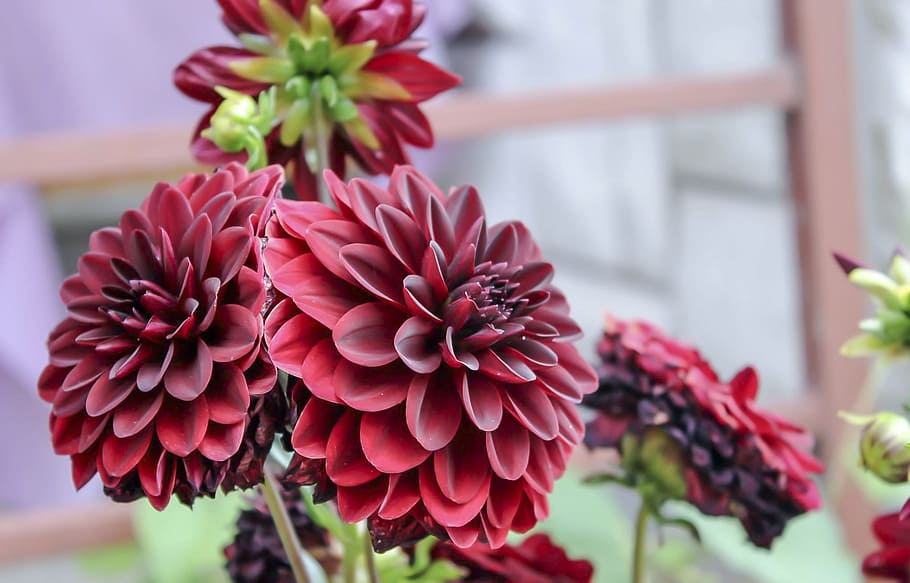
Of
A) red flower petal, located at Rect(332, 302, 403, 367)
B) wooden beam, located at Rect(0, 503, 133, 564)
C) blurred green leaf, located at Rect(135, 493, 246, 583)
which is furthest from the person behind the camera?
wooden beam, located at Rect(0, 503, 133, 564)

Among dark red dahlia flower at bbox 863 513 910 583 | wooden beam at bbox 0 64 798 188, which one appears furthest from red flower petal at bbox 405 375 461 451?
wooden beam at bbox 0 64 798 188

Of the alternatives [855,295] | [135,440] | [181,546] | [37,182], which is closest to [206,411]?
[135,440]

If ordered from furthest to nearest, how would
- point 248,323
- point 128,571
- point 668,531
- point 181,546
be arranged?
point 668,531 → point 128,571 → point 181,546 → point 248,323

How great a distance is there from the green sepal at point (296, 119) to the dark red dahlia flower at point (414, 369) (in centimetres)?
4

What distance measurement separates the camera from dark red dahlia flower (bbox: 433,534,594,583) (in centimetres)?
18

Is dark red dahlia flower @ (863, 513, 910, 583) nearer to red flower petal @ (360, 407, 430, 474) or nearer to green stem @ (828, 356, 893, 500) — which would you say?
red flower petal @ (360, 407, 430, 474)

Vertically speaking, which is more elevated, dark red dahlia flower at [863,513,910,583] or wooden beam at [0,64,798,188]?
wooden beam at [0,64,798,188]

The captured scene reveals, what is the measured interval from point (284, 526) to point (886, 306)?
0.14 metres

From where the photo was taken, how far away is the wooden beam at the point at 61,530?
484 mm

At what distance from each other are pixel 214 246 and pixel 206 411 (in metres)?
0.03

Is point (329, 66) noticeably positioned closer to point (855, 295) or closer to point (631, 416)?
point (631, 416)

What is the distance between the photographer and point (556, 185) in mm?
670

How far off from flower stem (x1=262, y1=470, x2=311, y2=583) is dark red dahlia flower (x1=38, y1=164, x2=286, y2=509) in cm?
2

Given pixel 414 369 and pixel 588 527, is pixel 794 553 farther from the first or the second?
pixel 414 369
